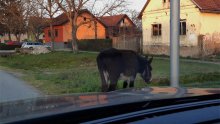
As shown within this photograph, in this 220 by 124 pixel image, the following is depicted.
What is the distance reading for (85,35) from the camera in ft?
257

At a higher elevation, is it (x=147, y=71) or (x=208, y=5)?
(x=208, y=5)

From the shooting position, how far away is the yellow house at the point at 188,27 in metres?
36.0

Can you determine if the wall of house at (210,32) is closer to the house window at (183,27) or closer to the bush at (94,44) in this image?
the house window at (183,27)

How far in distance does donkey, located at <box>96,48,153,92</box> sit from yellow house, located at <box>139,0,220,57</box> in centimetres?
2476

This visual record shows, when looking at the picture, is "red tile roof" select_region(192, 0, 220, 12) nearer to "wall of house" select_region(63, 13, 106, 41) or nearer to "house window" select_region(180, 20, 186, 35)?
"house window" select_region(180, 20, 186, 35)

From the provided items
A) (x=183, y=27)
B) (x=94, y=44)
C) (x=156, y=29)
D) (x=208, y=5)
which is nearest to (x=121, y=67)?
(x=208, y=5)

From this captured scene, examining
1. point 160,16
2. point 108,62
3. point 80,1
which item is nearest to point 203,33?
point 160,16

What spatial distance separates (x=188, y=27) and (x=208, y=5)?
8.41 ft

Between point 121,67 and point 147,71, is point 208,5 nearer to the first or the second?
point 147,71

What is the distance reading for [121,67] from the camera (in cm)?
1121

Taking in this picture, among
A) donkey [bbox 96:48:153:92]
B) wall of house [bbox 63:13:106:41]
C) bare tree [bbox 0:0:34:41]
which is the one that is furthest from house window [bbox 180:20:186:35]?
wall of house [bbox 63:13:106:41]

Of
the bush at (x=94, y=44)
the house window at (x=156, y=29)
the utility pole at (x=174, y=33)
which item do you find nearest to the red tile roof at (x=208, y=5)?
the house window at (x=156, y=29)

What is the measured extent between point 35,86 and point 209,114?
1363 centimetres

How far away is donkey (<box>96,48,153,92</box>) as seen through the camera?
10.9 metres
